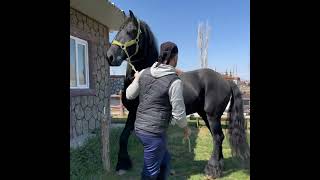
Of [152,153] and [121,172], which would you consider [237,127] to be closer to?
[121,172]

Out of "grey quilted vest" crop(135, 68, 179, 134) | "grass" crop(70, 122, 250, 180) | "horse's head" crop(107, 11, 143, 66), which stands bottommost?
"grass" crop(70, 122, 250, 180)

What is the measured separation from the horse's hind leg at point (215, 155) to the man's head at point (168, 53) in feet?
5.99

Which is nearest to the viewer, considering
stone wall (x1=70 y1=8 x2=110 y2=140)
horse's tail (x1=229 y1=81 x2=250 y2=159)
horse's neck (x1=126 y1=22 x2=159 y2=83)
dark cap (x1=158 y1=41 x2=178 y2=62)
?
dark cap (x1=158 y1=41 x2=178 y2=62)

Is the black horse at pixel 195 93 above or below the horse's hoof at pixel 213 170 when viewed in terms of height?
above

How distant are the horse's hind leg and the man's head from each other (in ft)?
5.99

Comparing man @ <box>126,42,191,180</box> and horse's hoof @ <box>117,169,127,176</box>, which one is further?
horse's hoof @ <box>117,169,127,176</box>

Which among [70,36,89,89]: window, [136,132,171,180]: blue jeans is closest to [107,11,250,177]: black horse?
[136,132,171,180]: blue jeans

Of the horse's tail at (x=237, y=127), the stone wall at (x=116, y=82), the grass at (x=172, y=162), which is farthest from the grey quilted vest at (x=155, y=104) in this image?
the stone wall at (x=116, y=82)

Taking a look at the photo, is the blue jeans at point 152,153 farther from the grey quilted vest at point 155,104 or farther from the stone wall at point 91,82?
the stone wall at point 91,82

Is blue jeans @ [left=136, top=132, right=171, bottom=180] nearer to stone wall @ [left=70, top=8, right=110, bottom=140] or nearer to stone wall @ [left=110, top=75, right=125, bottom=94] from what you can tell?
stone wall @ [left=70, top=8, right=110, bottom=140]

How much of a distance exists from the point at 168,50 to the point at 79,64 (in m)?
4.01

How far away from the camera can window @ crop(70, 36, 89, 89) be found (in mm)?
5766

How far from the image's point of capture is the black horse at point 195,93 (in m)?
3.75
